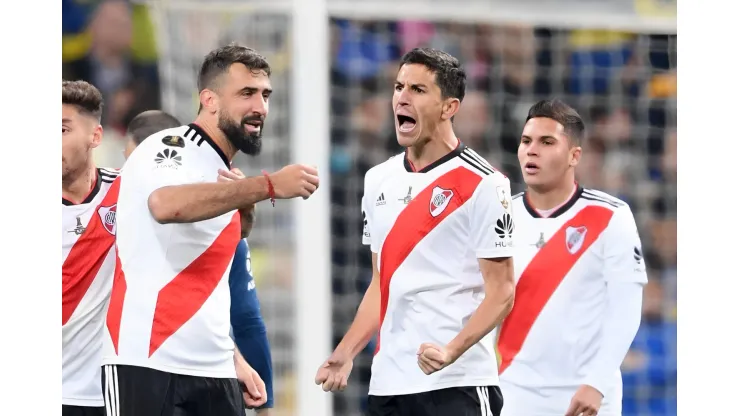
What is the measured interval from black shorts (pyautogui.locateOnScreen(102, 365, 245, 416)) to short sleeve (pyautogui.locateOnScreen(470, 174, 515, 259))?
45.3 inches

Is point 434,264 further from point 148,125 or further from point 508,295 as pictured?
point 148,125

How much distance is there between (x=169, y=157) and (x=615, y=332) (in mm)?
2119

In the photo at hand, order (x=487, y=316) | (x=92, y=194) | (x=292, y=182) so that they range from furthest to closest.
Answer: (x=92, y=194) → (x=487, y=316) → (x=292, y=182)

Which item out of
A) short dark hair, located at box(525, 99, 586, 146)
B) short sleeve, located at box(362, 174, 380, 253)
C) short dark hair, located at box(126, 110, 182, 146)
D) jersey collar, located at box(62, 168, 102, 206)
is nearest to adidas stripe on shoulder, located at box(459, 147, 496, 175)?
short sleeve, located at box(362, 174, 380, 253)

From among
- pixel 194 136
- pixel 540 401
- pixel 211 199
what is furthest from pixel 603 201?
pixel 211 199

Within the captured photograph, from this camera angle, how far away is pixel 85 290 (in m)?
5.35

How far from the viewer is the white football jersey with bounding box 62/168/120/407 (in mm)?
5340

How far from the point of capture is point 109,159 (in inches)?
329

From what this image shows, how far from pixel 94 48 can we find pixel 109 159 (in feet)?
2.95

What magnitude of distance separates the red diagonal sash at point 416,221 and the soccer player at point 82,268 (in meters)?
1.21

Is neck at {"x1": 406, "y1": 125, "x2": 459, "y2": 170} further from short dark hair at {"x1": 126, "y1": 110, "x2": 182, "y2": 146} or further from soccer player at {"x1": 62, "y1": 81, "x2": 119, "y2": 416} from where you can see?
short dark hair at {"x1": 126, "y1": 110, "x2": 182, "y2": 146}

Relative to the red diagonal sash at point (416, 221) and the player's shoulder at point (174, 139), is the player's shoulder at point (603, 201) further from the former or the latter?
the player's shoulder at point (174, 139)
